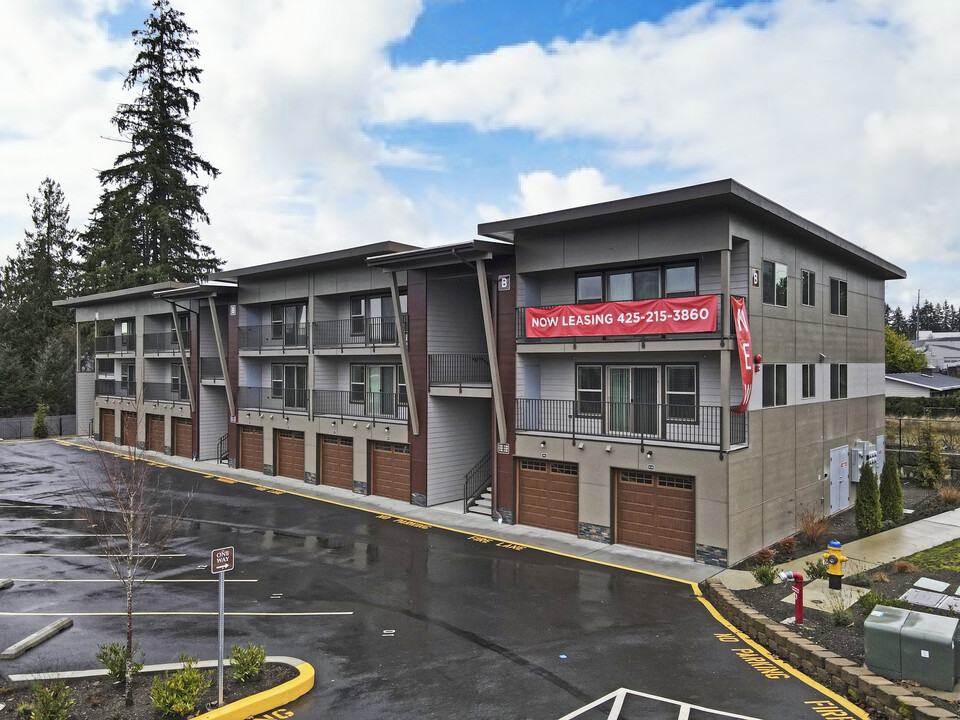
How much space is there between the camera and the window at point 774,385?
A: 63.4 feet

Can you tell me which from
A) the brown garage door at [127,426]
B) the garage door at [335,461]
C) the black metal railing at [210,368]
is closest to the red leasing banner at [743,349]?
the garage door at [335,461]

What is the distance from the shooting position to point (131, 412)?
135ft

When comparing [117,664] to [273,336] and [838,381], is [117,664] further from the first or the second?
[273,336]

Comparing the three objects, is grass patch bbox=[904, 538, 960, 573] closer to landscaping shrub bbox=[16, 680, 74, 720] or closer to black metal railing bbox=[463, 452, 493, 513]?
black metal railing bbox=[463, 452, 493, 513]

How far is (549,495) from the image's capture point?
2130 cm

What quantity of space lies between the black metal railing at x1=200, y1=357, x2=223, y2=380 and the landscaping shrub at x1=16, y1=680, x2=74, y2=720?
88.8 feet

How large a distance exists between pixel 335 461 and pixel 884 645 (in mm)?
22739

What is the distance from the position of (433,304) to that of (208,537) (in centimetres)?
1102

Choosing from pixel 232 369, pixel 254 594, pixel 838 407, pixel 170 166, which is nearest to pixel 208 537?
pixel 254 594

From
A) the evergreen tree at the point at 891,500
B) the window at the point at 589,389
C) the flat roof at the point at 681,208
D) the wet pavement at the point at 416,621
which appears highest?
the flat roof at the point at 681,208

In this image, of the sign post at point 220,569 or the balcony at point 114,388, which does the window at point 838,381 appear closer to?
the sign post at point 220,569

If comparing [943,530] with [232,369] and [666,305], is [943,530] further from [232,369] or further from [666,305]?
[232,369]

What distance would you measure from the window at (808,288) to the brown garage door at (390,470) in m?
14.9

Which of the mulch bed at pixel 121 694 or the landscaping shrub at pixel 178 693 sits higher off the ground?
the landscaping shrub at pixel 178 693
